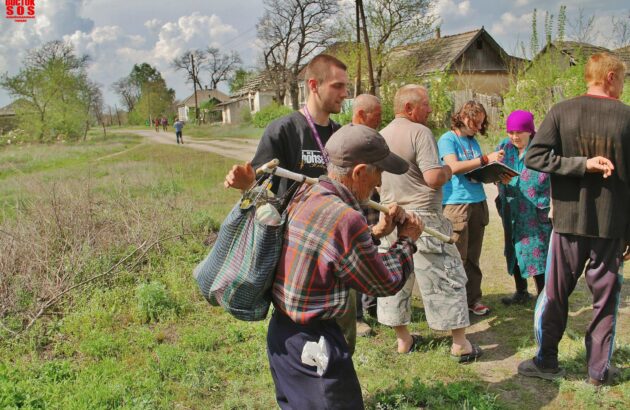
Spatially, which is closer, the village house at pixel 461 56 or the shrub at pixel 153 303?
the shrub at pixel 153 303

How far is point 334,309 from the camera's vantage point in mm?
1947

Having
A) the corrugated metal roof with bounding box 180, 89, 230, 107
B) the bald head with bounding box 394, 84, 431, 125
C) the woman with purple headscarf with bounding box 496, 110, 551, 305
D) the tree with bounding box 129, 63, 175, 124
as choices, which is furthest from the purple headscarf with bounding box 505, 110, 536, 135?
the corrugated metal roof with bounding box 180, 89, 230, 107

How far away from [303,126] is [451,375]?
201cm

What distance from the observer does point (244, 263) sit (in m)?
1.94

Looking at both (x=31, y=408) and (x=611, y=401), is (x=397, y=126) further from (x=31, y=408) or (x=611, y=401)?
(x=31, y=408)

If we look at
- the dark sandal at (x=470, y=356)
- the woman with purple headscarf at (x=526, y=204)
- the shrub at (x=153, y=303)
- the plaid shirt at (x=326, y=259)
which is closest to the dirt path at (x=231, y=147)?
the shrub at (x=153, y=303)

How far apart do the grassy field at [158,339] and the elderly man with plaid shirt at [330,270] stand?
1118 mm

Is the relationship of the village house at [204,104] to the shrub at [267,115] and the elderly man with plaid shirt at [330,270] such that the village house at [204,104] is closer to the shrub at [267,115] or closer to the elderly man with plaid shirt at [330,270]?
the shrub at [267,115]

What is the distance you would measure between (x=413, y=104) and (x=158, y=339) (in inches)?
114

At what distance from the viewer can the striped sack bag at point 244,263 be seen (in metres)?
1.88

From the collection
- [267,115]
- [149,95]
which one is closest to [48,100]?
[267,115]

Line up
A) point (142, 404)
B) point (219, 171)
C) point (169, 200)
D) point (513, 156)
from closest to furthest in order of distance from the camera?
1. point (142, 404)
2. point (513, 156)
3. point (169, 200)
4. point (219, 171)

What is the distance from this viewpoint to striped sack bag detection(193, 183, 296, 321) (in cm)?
188

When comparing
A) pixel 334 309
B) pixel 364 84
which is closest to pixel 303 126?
pixel 334 309
